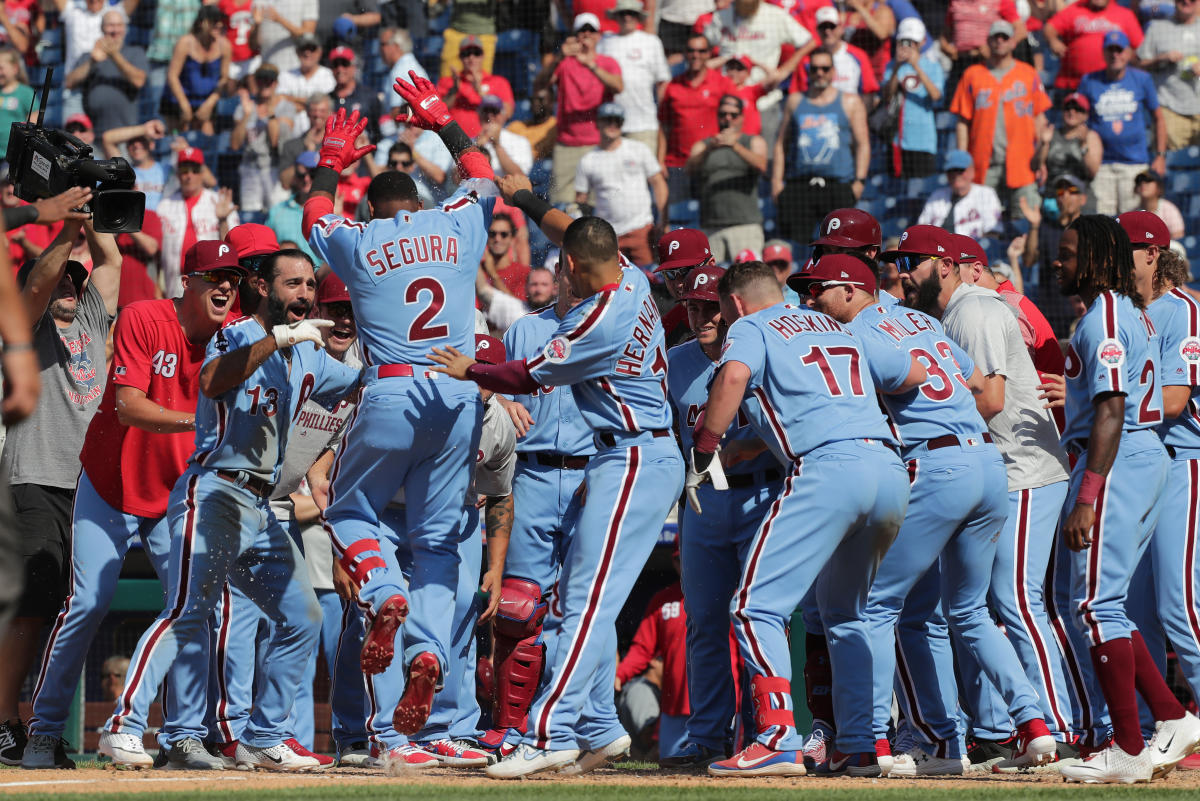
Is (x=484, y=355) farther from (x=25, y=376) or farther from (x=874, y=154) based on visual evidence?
(x=874, y=154)

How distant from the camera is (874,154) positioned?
1265 centimetres

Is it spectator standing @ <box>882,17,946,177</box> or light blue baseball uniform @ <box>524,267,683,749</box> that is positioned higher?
spectator standing @ <box>882,17,946,177</box>

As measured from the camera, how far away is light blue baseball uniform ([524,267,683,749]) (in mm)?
5734

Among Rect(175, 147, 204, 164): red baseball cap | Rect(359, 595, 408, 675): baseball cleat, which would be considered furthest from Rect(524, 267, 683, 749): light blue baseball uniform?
Rect(175, 147, 204, 164): red baseball cap

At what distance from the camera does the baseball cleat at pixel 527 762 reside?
18.5 ft

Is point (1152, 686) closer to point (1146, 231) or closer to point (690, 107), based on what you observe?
point (1146, 231)

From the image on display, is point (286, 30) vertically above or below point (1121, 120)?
above

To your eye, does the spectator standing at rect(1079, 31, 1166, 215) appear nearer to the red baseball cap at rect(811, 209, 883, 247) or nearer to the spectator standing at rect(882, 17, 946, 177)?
the spectator standing at rect(882, 17, 946, 177)

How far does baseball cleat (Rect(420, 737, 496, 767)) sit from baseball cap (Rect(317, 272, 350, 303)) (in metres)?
2.06

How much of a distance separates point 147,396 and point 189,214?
22.0 feet

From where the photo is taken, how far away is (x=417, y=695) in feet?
18.5

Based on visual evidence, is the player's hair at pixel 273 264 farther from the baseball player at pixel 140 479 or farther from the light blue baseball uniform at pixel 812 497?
the light blue baseball uniform at pixel 812 497

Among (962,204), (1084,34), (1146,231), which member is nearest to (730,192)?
(962,204)

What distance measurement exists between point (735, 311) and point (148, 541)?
106 inches
